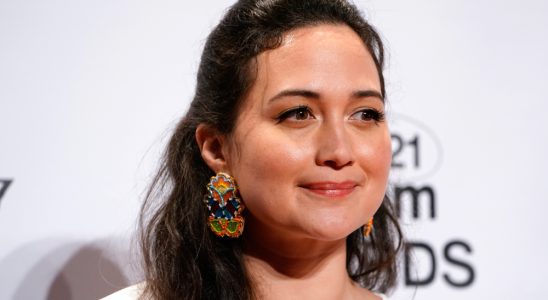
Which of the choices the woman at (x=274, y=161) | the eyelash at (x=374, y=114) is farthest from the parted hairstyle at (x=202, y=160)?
the eyelash at (x=374, y=114)

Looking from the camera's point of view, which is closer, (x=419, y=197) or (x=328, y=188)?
(x=328, y=188)

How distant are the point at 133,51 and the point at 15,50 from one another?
0.24 meters

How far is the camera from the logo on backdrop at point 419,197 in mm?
1476

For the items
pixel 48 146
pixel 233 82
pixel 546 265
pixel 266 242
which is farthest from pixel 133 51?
pixel 546 265

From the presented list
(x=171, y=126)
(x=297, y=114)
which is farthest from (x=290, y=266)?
(x=171, y=126)

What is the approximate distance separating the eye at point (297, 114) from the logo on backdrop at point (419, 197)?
498 millimetres

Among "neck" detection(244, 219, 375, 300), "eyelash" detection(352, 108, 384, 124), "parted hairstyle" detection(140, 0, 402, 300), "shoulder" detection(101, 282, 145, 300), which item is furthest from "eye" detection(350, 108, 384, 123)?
"shoulder" detection(101, 282, 145, 300)

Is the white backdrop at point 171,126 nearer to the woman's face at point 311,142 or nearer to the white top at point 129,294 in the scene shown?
the white top at point 129,294

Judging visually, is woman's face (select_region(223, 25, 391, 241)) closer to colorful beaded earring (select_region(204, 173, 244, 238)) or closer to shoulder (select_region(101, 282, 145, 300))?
colorful beaded earring (select_region(204, 173, 244, 238))

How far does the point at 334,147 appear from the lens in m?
0.99

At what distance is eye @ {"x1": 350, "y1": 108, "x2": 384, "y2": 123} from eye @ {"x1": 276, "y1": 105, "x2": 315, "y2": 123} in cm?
9

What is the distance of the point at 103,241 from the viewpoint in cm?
140

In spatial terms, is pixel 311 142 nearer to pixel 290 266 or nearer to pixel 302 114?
pixel 302 114

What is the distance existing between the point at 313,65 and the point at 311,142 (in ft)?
0.41
